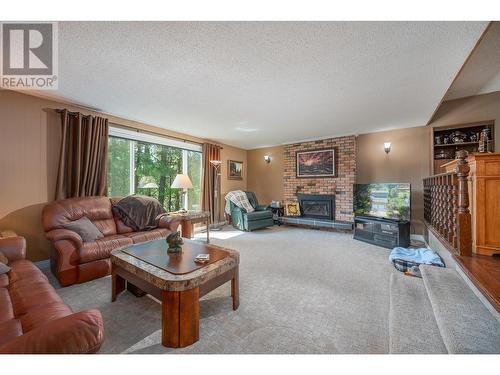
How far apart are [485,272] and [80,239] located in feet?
12.3

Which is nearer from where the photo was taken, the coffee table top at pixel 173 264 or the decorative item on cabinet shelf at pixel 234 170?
the coffee table top at pixel 173 264


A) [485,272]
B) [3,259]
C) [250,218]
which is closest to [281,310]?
[485,272]

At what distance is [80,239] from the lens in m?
2.34

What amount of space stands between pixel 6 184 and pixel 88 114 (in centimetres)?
140

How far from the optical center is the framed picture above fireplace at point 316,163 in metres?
5.27

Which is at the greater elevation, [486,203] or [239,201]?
[486,203]

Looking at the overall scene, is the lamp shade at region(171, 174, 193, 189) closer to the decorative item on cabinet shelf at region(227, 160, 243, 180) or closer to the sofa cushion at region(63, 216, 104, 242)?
the sofa cushion at region(63, 216, 104, 242)

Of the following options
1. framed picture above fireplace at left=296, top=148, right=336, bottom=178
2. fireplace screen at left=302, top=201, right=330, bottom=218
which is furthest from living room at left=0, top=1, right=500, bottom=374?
framed picture above fireplace at left=296, top=148, right=336, bottom=178

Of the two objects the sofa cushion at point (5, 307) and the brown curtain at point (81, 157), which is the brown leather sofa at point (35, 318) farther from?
the brown curtain at point (81, 157)

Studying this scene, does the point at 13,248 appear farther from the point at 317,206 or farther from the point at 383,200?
the point at 383,200

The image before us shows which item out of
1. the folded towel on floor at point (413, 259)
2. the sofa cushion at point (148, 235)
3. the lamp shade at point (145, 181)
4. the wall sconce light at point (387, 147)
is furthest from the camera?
the wall sconce light at point (387, 147)

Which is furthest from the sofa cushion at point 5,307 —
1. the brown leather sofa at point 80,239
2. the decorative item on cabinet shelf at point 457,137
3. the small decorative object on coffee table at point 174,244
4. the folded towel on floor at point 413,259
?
the decorative item on cabinet shelf at point 457,137

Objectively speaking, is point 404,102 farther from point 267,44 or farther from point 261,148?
point 261,148

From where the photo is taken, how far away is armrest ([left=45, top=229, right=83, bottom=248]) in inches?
88.4
